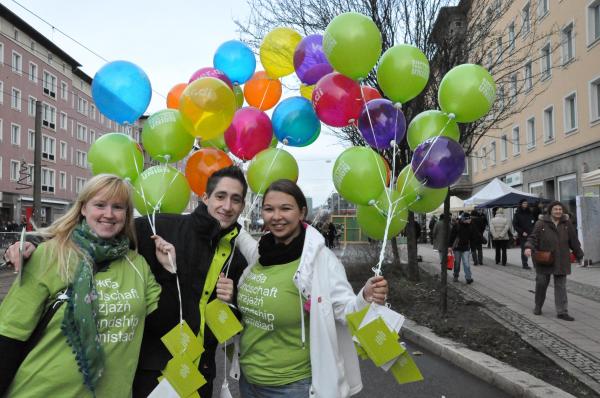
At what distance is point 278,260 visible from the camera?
263 centimetres

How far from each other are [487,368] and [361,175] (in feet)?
9.67

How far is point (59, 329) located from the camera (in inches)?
78.2

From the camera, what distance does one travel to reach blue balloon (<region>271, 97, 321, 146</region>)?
12.7 ft

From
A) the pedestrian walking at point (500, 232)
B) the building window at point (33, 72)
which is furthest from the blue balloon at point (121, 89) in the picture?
the building window at point (33, 72)

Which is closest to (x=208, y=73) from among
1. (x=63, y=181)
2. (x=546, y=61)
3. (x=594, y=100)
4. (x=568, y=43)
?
(x=594, y=100)

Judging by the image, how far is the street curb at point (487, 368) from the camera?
4334 mm

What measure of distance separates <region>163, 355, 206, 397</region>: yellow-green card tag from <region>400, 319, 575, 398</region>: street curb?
10.7 feet

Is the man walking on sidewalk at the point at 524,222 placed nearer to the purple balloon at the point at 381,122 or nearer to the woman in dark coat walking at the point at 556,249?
the woman in dark coat walking at the point at 556,249

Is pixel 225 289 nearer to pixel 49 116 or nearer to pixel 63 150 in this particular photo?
pixel 49 116

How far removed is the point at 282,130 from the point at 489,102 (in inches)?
62.8

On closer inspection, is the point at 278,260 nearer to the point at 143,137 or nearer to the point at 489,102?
the point at 143,137

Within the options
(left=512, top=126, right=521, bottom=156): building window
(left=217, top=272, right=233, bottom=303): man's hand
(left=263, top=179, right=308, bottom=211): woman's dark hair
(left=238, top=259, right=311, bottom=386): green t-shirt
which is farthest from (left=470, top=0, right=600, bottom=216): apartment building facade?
(left=217, top=272, right=233, bottom=303): man's hand

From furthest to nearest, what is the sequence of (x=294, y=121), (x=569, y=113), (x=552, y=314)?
(x=569, y=113) → (x=552, y=314) → (x=294, y=121)

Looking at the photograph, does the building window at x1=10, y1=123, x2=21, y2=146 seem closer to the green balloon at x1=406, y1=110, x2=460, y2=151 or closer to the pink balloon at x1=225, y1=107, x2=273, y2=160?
the pink balloon at x1=225, y1=107, x2=273, y2=160
